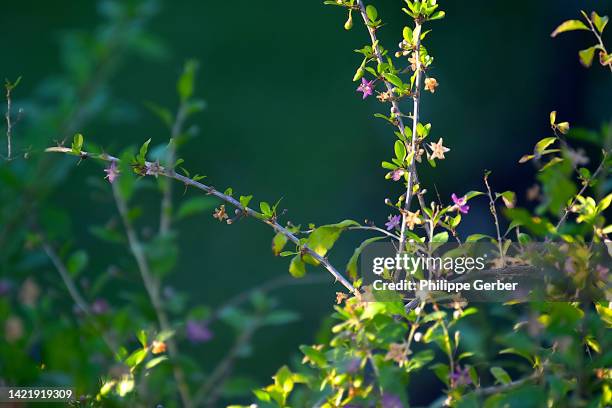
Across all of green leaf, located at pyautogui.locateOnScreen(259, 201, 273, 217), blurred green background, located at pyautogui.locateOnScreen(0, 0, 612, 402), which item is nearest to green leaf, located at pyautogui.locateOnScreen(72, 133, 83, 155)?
green leaf, located at pyautogui.locateOnScreen(259, 201, 273, 217)

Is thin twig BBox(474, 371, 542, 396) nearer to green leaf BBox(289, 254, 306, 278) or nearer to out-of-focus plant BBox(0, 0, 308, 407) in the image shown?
out-of-focus plant BBox(0, 0, 308, 407)

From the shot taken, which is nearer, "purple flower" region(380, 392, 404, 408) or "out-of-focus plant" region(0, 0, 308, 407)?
"out-of-focus plant" region(0, 0, 308, 407)

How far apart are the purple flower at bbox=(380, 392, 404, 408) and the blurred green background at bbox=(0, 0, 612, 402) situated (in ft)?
6.74

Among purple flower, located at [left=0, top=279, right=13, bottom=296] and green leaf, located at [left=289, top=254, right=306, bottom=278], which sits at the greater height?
purple flower, located at [left=0, top=279, right=13, bottom=296]

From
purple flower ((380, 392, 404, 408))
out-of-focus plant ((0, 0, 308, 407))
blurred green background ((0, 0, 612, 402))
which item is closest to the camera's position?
out-of-focus plant ((0, 0, 308, 407))

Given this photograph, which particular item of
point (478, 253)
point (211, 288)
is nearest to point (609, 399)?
point (478, 253)

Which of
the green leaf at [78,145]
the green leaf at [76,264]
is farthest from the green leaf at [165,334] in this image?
the green leaf at [78,145]

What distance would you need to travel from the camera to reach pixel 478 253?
148 cm

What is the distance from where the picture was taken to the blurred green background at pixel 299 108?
311 cm

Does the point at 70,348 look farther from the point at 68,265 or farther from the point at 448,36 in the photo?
the point at 448,36

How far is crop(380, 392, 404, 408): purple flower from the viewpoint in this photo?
101cm

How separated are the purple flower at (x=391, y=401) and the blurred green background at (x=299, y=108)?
6.74 ft

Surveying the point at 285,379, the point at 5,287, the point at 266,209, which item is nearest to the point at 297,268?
the point at 266,209

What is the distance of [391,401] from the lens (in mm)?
1025
